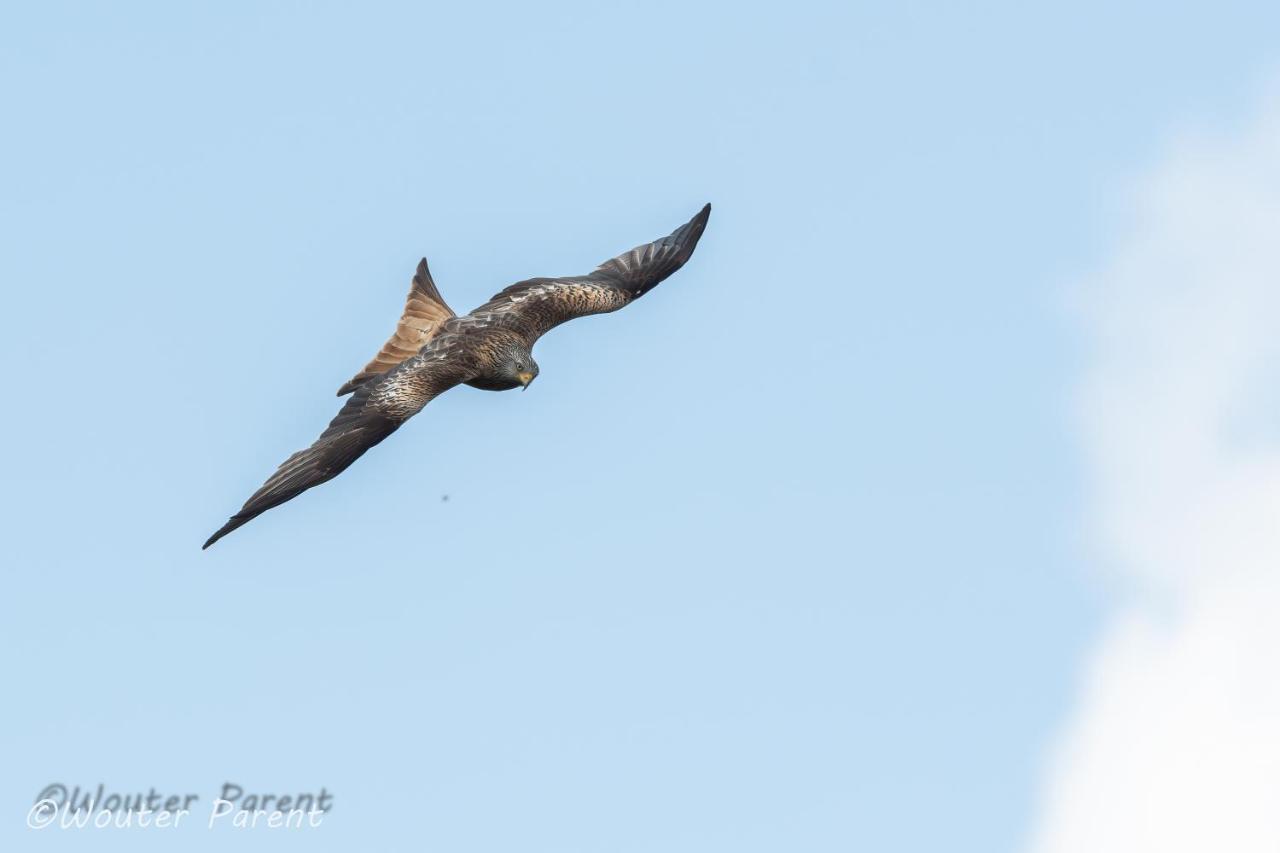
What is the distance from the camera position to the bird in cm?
2606

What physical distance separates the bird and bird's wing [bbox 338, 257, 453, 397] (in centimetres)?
2

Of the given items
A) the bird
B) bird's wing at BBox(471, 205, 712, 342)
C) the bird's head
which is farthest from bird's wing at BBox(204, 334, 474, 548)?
bird's wing at BBox(471, 205, 712, 342)

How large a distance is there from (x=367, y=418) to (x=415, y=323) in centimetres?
279

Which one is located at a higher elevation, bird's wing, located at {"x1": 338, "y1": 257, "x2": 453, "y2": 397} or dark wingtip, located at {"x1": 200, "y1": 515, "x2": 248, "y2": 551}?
bird's wing, located at {"x1": 338, "y1": 257, "x2": 453, "y2": 397}

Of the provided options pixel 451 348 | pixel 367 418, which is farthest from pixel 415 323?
pixel 367 418

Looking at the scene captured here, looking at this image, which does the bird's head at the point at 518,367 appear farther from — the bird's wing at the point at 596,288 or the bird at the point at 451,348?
the bird's wing at the point at 596,288

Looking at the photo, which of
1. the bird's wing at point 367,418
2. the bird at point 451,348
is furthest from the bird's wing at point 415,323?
the bird's wing at point 367,418

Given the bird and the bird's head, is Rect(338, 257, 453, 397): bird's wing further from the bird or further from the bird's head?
the bird's head

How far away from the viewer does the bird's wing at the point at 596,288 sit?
28891 mm

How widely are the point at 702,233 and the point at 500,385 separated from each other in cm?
492

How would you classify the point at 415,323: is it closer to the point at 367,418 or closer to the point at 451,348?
the point at 451,348

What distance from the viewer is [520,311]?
28812mm

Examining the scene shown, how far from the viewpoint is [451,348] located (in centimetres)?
2781

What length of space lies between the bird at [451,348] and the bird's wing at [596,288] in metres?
0.02
